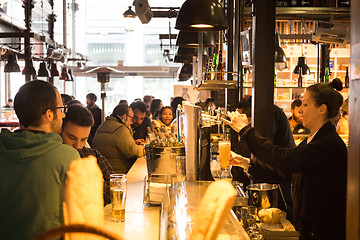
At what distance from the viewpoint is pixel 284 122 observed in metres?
4.70

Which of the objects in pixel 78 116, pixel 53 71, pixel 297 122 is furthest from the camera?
pixel 53 71

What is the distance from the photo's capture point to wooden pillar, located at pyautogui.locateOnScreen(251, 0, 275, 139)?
11.3ft

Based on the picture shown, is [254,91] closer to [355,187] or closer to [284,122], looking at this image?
[284,122]

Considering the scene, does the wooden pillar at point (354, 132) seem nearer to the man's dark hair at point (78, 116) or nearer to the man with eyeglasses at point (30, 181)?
the man with eyeglasses at point (30, 181)

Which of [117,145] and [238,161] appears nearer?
[238,161]

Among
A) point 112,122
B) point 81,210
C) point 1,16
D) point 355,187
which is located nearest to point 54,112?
point 81,210

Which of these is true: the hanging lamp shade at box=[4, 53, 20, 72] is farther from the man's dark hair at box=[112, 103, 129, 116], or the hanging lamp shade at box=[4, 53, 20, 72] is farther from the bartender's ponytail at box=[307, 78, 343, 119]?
the bartender's ponytail at box=[307, 78, 343, 119]

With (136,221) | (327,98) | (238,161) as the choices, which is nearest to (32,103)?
(136,221)

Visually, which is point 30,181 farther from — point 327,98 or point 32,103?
point 327,98

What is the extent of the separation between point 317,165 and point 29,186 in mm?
1766

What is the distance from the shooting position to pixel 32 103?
216 cm

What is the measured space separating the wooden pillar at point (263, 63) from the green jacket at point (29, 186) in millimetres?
1911

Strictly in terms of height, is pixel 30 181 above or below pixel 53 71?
below

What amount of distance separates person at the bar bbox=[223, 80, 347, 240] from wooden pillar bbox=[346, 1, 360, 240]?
175 cm
